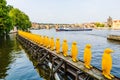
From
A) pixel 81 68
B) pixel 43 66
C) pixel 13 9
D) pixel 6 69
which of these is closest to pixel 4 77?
pixel 6 69

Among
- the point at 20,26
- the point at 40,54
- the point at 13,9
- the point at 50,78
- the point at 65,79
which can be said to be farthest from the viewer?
the point at 20,26

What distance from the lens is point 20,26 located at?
104 meters

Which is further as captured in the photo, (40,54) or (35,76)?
(40,54)

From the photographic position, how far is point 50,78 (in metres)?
14.7

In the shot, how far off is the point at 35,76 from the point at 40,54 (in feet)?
16.6

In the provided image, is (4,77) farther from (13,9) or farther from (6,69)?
(13,9)

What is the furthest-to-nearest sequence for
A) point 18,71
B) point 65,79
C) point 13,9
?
point 13,9, point 18,71, point 65,79

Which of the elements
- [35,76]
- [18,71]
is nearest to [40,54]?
[18,71]

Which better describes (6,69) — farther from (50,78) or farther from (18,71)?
(50,78)

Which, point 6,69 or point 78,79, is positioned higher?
point 78,79

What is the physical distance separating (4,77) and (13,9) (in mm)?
85275

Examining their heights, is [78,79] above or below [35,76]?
above

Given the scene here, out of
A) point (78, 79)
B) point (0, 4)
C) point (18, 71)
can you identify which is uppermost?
point (0, 4)

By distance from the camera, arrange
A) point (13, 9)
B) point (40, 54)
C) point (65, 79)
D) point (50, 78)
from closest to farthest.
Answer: point (65, 79), point (50, 78), point (40, 54), point (13, 9)
